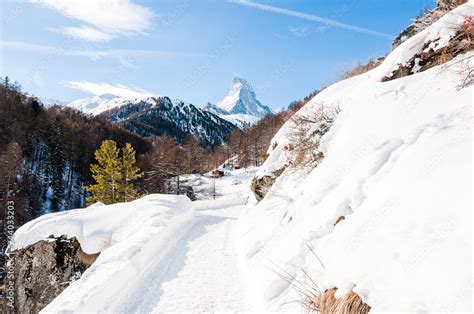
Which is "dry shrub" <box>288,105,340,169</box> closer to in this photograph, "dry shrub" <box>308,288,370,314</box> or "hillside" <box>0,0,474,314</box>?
"hillside" <box>0,0,474,314</box>

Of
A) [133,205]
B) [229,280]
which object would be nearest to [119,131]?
[133,205]

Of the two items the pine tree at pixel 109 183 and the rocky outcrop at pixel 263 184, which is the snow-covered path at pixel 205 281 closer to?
the rocky outcrop at pixel 263 184

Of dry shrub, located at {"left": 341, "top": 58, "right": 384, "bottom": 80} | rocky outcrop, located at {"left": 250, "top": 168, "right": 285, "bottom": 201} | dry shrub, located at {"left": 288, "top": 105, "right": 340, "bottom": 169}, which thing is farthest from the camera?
dry shrub, located at {"left": 341, "top": 58, "right": 384, "bottom": 80}

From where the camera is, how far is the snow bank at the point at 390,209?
296 cm

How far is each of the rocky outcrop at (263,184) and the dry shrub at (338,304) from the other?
794 cm

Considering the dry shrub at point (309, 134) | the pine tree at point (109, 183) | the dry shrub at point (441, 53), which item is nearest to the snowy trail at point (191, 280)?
the dry shrub at point (309, 134)

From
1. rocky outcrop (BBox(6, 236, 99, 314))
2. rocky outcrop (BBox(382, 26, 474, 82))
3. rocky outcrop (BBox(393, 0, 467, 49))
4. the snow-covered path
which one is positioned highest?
rocky outcrop (BBox(393, 0, 467, 49))

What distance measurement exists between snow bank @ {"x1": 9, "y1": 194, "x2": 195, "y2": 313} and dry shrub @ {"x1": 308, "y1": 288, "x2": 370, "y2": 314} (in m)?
4.70

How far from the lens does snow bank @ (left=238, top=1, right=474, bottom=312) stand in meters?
2.96

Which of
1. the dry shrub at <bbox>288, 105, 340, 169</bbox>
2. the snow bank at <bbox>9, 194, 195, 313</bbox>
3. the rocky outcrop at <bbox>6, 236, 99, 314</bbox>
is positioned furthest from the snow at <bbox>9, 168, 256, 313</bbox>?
the dry shrub at <bbox>288, 105, 340, 169</bbox>

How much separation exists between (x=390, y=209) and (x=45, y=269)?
14498 millimetres

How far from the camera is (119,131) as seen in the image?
11719 cm

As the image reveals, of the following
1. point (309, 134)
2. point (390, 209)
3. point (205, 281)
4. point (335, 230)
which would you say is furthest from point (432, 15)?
point (205, 281)

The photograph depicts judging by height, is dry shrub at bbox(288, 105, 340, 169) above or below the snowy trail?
above
